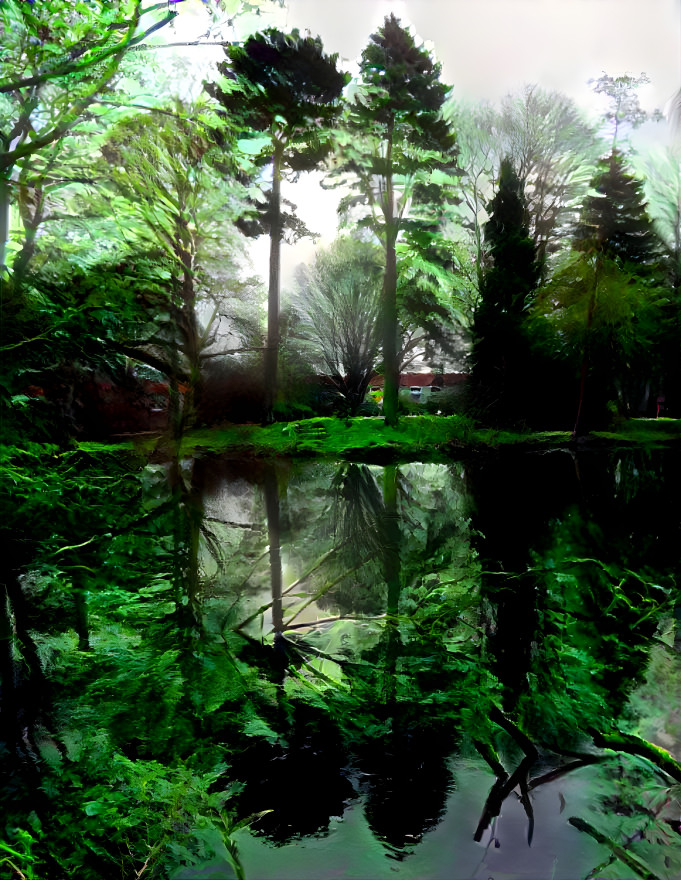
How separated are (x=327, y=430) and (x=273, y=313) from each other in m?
0.74

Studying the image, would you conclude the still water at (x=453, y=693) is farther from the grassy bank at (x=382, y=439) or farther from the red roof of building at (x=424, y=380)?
the red roof of building at (x=424, y=380)

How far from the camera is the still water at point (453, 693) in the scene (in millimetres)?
554

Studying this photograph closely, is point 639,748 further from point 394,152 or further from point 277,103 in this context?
point 277,103

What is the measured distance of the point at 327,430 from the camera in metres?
2.88

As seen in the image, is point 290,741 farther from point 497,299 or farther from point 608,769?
point 497,299

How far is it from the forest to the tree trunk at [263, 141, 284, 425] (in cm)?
2

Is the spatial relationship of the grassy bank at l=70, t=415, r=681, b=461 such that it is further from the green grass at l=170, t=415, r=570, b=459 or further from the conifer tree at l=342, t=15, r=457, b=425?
the conifer tree at l=342, t=15, r=457, b=425

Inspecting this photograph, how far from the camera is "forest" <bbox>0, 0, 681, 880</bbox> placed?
0.74 metres

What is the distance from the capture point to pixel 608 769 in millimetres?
674

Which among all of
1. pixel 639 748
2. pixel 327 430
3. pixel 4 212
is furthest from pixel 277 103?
pixel 639 748

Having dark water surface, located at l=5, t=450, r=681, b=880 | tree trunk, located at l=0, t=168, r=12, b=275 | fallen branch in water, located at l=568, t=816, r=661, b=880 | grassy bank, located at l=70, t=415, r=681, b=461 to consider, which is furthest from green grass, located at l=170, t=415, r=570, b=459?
fallen branch in water, located at l=568, t=816, r=661, b=880

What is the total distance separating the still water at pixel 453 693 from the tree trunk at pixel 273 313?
1.07m

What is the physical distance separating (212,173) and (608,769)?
3117 millimetres

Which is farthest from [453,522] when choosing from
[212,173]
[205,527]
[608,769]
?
[212,173]
